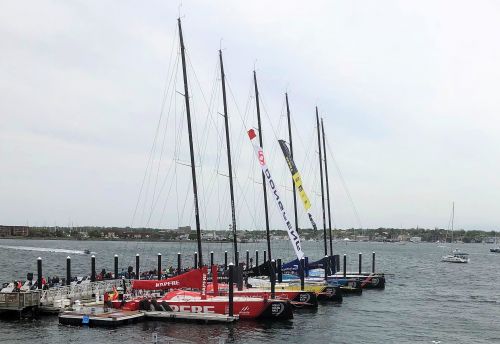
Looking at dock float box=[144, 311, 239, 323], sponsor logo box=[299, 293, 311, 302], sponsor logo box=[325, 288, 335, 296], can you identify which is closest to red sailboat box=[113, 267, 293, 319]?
dock float box=[144, 311, 239, 323]

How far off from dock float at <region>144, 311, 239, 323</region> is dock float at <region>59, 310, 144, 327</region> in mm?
1435

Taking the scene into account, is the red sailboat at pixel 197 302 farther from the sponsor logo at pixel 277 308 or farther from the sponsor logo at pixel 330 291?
the sponsor logo at pixel 330 291

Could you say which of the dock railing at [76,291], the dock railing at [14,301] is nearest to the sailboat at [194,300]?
the dock railing at [76,291]

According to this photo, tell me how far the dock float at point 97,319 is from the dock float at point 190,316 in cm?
144

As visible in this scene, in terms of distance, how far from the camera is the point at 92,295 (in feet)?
134

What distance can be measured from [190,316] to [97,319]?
562cm

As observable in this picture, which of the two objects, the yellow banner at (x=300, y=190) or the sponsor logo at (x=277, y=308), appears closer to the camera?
the sponsor logo at (x=277, y=308)

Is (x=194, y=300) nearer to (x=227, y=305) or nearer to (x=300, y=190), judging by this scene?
Result: (x=227, y=305)

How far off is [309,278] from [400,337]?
16495mm

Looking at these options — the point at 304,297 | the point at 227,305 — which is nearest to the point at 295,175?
the point at 304,297

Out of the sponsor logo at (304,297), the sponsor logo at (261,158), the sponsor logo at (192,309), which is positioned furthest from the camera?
the sponsor logo at (304,297)

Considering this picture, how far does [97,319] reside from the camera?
3325 centimetres

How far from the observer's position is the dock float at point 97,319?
3331 cm

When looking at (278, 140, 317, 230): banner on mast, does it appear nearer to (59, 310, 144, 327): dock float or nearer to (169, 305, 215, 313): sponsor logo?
(169, 305, 215, 313): sponsor logo
